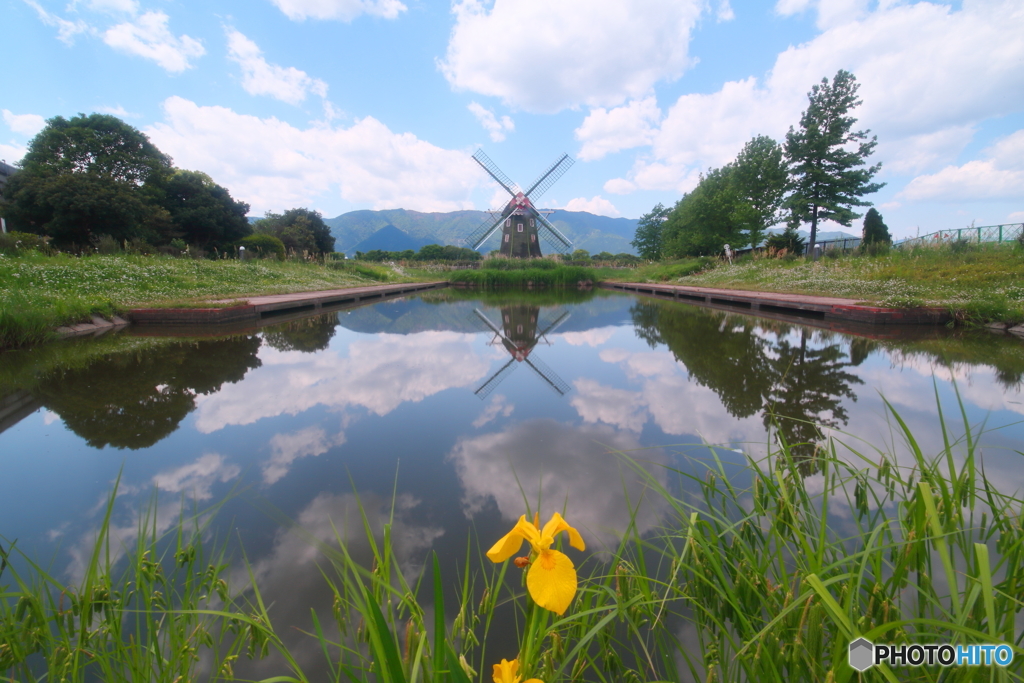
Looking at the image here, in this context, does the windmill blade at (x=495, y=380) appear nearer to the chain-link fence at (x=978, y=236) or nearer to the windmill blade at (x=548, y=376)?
the windmill blade at (x=548, y=376)

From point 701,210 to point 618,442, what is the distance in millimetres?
28069

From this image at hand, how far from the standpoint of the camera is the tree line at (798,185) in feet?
68.9

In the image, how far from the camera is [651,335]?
6.46m

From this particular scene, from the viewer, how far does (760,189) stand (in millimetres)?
23969

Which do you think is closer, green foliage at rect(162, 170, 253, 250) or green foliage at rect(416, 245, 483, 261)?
green foliage at rect(162, 170, 253, 250)

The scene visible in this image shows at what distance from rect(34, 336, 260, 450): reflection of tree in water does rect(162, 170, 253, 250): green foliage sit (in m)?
27.0

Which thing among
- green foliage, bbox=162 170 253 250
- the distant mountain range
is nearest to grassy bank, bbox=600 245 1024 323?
green foliage, bbox=162 170 253 250

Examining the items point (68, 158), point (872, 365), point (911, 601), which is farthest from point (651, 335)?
point (68, 158)

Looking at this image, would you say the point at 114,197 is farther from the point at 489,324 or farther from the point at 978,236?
the point at 978,236

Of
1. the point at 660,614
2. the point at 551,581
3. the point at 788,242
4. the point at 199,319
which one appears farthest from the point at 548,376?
the point at 788,242

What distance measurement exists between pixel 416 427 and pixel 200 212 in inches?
1222

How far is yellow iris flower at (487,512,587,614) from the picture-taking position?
0.55 m

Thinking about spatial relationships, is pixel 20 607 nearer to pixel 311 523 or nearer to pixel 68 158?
pixel 311 523

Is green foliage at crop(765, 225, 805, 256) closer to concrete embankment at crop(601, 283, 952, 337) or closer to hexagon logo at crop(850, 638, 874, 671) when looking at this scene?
concrete embankment at crop(601, 283, 952, 337)
